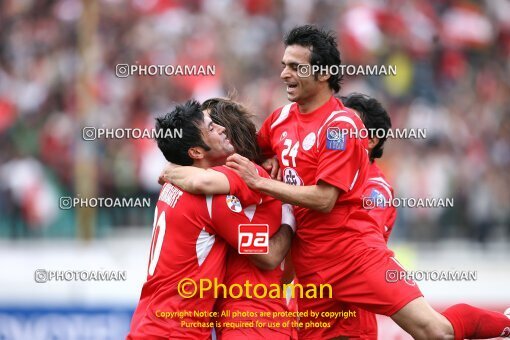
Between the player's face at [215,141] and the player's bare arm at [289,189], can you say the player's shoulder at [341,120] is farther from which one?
the player's face at [215,141]

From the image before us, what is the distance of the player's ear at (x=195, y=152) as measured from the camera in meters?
5.36

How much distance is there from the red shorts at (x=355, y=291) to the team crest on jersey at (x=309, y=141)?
0.61 meters

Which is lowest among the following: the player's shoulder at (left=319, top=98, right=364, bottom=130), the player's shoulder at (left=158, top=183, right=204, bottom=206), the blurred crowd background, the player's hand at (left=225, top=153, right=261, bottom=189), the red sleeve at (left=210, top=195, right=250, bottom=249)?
the red sleeve at (left=210, top=195, right=250, bottom=249)

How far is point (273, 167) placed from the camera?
226 inches

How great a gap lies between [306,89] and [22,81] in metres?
7.61

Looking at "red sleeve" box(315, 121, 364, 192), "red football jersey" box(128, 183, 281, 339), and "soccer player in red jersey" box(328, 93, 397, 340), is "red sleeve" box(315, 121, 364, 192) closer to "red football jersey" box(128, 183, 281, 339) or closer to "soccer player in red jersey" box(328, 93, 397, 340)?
"soccer player in red jersey" box(328, 93, 397, 340)

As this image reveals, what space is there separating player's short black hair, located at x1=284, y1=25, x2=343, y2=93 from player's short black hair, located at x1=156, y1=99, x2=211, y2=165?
28.5 inches

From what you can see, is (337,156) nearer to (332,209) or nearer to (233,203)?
(332,209)

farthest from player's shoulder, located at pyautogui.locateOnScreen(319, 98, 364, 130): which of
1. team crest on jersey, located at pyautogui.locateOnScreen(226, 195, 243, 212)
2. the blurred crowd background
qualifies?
the blurred crowd background

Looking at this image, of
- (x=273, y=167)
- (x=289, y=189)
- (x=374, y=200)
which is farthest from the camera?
(x=374, y=200)

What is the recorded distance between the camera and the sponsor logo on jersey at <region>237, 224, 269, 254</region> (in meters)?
5.14

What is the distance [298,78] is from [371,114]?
33.4 inches

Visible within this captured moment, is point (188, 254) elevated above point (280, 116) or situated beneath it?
situated beneath

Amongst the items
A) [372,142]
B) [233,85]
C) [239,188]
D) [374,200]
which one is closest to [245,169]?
[239,188]
